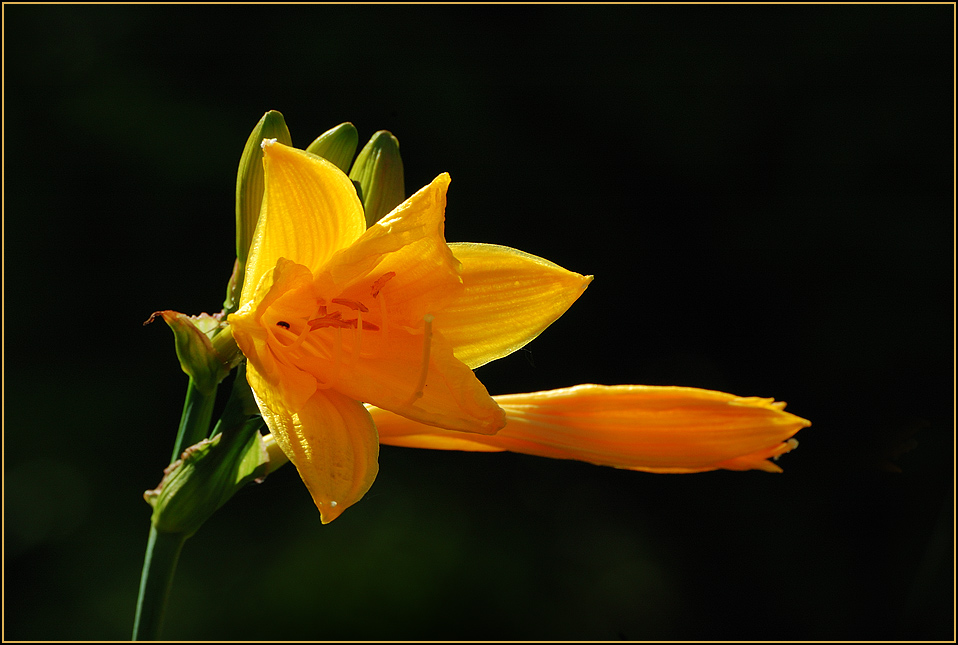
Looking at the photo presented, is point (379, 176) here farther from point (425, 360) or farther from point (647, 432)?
point (647, 432)

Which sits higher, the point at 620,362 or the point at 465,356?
the point at 465,356

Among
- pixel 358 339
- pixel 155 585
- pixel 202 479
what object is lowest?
pixel 155 585

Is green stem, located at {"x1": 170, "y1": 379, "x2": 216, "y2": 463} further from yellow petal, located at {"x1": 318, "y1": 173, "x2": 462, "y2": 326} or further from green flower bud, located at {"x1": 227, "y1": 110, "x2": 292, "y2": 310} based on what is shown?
yellow petal, located at {"x1": 318, "y1": 173, "x2": 462, "y2": 326}

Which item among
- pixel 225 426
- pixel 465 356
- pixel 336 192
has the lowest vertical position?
pixel 225 426

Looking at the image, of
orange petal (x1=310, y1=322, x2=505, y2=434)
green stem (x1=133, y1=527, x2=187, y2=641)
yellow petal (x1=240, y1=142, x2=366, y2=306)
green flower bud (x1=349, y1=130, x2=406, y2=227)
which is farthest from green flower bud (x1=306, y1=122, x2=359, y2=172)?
green stem (x1=133, y1=527, x2=187, y2=641)

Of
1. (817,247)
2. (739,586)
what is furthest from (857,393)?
(739,586)

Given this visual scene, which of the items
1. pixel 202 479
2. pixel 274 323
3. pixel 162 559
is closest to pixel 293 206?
pixel 274 323

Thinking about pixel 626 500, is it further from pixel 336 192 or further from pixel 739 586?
pixel 336 192

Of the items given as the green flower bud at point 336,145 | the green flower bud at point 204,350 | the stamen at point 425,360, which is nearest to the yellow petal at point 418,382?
the stamen at point 425,360
